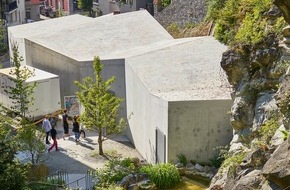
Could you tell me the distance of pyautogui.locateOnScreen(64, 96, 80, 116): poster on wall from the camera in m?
22.9

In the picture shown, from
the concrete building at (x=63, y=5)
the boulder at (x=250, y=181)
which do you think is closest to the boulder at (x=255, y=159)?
the boulder at (x=250, y=181)

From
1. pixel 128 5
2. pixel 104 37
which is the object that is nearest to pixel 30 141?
pixel 104 37

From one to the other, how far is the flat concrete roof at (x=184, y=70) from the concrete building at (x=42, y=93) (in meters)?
4.08

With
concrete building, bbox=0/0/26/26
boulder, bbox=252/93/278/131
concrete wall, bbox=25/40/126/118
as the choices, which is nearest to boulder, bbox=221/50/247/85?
→ boulder, bbox=252/93/278/131

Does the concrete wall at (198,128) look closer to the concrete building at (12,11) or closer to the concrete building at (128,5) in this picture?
the concrete building at (128,5)

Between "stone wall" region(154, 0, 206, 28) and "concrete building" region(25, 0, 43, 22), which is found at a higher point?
"stone wall" region(154, 0, 206, 28)

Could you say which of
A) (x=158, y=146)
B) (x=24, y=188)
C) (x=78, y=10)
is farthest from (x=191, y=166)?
(x=78, y=10)

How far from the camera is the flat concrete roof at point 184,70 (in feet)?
58.9

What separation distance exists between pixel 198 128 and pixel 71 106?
7.66 metres

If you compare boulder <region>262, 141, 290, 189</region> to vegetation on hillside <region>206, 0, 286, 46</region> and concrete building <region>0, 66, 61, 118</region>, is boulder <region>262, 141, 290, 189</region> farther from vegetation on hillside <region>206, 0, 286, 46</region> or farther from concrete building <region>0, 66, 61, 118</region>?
concrete building <region>0, 66, 61, 118</region>

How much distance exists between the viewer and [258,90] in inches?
615

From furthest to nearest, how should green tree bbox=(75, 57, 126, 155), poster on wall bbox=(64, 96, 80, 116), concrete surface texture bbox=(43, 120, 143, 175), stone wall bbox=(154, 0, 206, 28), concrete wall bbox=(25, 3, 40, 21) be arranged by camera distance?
concrete wall bbox=(25, 3, 40, 21)
stone wall bbox=(154, 0, 206, 28)
poster on wall bbox=(64, 96, 80, 116)
green tree bbox=(75, 57, 126, 155)
concrete surface texture bbox=(43, 120, 143, 175)

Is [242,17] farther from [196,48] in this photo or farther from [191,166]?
[191,166]

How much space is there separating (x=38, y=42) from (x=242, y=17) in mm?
12192
